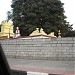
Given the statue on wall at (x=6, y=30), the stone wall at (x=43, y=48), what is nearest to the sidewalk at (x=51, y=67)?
the stone wall at (x=43, y=48)

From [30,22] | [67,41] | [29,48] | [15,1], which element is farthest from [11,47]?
[15,1]

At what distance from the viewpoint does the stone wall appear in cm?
1436

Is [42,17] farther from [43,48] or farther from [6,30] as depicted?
[43,48]

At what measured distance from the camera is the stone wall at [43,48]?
565 inches

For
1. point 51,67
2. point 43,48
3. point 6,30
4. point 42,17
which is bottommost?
point 51,67

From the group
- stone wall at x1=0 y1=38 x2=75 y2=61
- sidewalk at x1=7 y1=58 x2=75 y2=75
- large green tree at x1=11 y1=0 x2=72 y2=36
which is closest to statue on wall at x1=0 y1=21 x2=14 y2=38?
stone wall at x1=0 y1=38 x2=75 y2=61

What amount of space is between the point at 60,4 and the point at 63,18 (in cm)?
237

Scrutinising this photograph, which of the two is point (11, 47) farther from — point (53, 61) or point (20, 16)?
point (20, 16)

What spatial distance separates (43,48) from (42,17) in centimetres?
3177

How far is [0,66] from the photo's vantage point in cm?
165

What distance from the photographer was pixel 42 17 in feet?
153

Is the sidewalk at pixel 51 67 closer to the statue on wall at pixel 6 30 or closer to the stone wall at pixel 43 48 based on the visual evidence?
the stone wall at pixel 43 48

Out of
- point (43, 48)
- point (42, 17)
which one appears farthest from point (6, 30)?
point (42, 17)

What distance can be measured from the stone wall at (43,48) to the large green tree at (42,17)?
27438 millimetres
